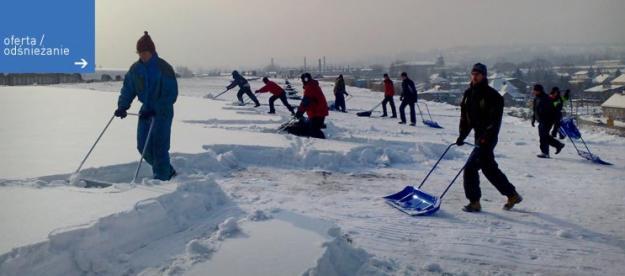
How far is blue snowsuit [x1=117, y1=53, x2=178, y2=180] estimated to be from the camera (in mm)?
6293

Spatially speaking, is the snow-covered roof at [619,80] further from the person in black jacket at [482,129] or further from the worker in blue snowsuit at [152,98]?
the worker in blue snowsuit at [152,98]

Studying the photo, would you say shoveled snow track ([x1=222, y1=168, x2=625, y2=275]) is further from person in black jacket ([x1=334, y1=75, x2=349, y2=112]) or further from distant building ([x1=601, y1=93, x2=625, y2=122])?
distant building ([x1=601, y1=93, x2=625, y2=122])

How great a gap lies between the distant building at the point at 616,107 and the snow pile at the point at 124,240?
40526 mm

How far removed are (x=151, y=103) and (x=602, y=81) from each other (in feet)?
171

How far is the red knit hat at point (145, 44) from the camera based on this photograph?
624cm

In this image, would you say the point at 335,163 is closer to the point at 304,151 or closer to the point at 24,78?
the point at 304,151

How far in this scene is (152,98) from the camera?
6328 mm

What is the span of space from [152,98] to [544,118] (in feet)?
26.3

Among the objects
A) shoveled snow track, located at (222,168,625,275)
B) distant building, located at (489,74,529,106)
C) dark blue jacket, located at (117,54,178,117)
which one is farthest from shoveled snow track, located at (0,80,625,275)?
distant building, located at (489,74,529,106)

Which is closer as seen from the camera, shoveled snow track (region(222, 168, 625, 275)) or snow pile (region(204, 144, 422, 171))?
shoveled snow track (region(222, 168, 625, 275))

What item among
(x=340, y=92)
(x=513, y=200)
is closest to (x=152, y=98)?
(x=513, y=200)

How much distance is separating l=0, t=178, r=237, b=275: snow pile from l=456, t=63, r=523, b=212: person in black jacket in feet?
9.10

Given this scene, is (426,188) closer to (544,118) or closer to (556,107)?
(544,118)

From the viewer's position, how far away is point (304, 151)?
9.17m
